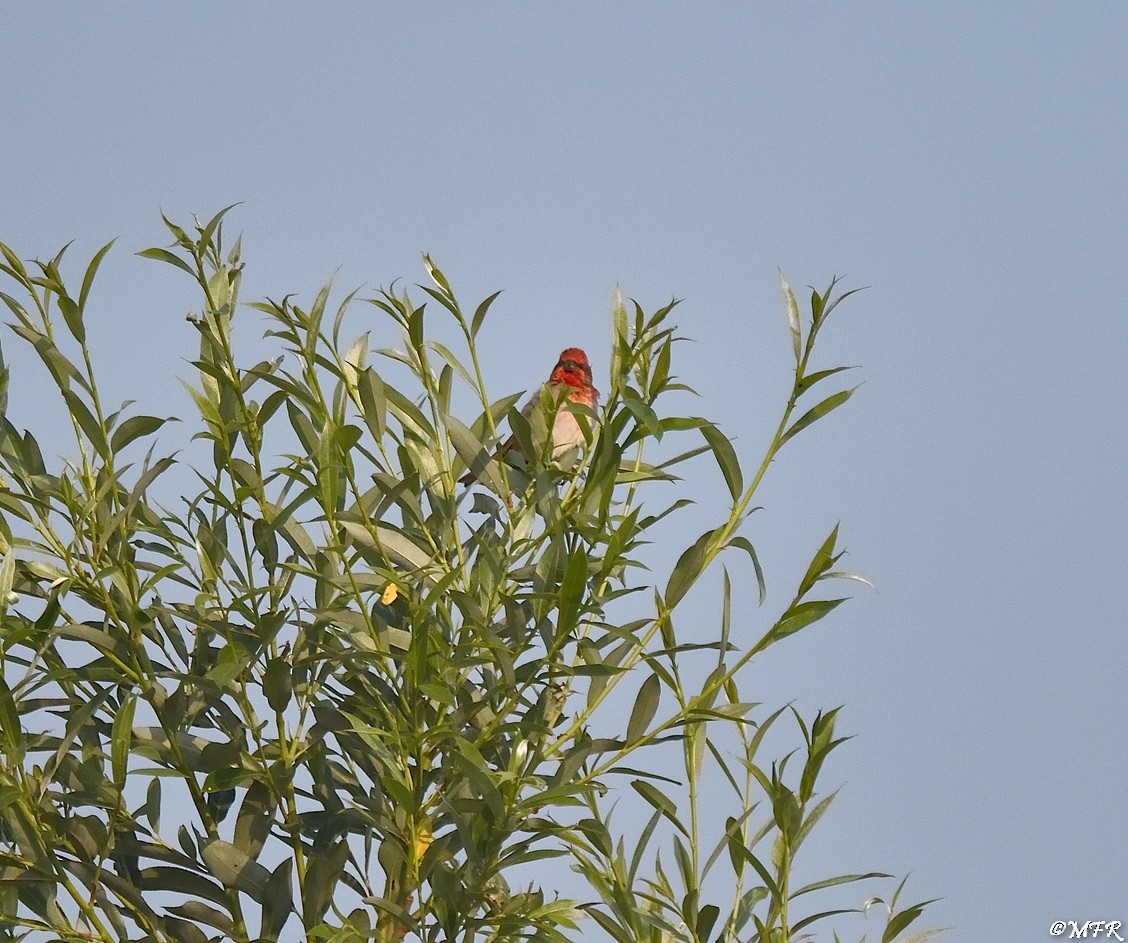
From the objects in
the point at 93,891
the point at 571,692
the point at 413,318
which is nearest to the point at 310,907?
the point at 93,891

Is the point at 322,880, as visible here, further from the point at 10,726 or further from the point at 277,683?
the point at 10,726

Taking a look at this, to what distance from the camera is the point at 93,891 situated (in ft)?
5.93

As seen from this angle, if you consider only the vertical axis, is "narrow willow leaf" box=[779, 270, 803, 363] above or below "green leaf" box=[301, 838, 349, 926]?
above

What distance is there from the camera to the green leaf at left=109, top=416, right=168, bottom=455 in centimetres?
198

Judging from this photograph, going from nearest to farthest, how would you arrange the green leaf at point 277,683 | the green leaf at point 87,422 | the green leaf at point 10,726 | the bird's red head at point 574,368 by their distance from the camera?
the green leaf at point 10,726 < the green leaf at point 277,683 < the green leaf at point 87,422 < the bird's red head at point 574,368

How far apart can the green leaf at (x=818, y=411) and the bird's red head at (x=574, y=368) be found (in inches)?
98.4

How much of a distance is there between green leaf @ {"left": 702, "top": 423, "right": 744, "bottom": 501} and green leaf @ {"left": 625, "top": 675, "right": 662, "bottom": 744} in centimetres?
31

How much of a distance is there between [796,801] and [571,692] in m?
0.39

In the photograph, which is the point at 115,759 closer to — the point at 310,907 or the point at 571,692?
the point at 310,907

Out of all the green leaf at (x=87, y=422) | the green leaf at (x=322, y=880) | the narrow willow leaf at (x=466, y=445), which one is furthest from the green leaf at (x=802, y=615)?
the green leaf at (x=87, y=422)

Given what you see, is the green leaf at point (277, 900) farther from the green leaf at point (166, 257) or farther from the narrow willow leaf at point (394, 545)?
the green leaf at point (166, 257)

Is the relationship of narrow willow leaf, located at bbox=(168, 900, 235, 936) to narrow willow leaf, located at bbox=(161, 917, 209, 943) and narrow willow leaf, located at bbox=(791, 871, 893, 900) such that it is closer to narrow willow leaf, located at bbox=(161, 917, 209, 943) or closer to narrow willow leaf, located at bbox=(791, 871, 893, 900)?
narrow willow leaf, located at bbox=(161, 917, 209, 943)

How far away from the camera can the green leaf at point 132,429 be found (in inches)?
78.1

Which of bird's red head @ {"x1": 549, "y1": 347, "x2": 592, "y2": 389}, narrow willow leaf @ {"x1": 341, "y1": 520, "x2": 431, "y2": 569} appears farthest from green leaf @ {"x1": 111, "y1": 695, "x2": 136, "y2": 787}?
bird's red head @ {"x1": 549, "y1": 347, "x2": 592, "y2": 389}
